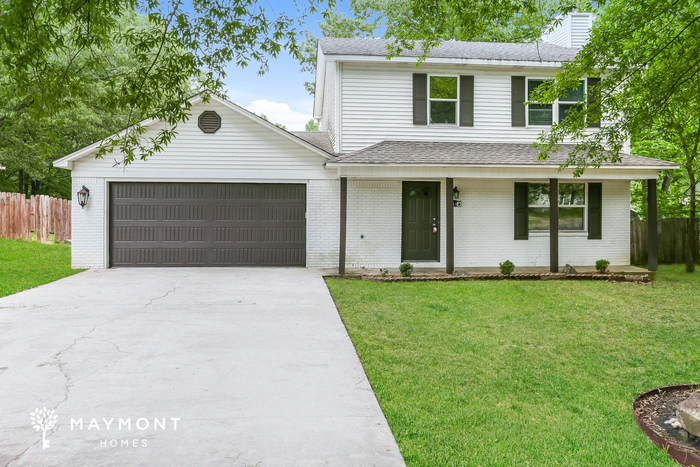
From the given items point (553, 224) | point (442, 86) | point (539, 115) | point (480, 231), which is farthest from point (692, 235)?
point (442, 86)

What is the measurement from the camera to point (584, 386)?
4.61 meters

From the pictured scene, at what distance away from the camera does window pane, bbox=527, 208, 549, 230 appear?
43.3 feet

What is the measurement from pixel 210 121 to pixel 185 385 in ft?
30.2

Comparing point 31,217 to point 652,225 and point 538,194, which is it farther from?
point 652,225

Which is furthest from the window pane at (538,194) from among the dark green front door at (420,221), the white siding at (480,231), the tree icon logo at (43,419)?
the tree icon logo at (43,419)

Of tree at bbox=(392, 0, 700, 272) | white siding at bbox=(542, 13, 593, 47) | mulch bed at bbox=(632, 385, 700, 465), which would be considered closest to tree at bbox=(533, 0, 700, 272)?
tree at bbox=(392, 0, 700, 272)

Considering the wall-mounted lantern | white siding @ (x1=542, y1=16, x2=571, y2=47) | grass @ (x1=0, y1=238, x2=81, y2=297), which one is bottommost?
grass @ (x1=0, y1=238, x2=81, y2=297)

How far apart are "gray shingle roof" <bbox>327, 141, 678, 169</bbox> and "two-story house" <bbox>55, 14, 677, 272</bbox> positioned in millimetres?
79

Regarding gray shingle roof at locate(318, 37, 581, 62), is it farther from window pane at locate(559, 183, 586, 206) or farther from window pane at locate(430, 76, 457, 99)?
window pane at locate(559, 183, 586, 206)

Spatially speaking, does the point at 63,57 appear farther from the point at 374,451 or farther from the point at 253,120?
the point at 374,451

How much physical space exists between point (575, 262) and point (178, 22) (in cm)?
1101

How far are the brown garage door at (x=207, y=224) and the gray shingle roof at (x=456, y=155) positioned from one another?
2.12 m

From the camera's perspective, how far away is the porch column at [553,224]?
12086 mm

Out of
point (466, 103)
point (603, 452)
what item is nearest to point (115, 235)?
point (466, 103)
